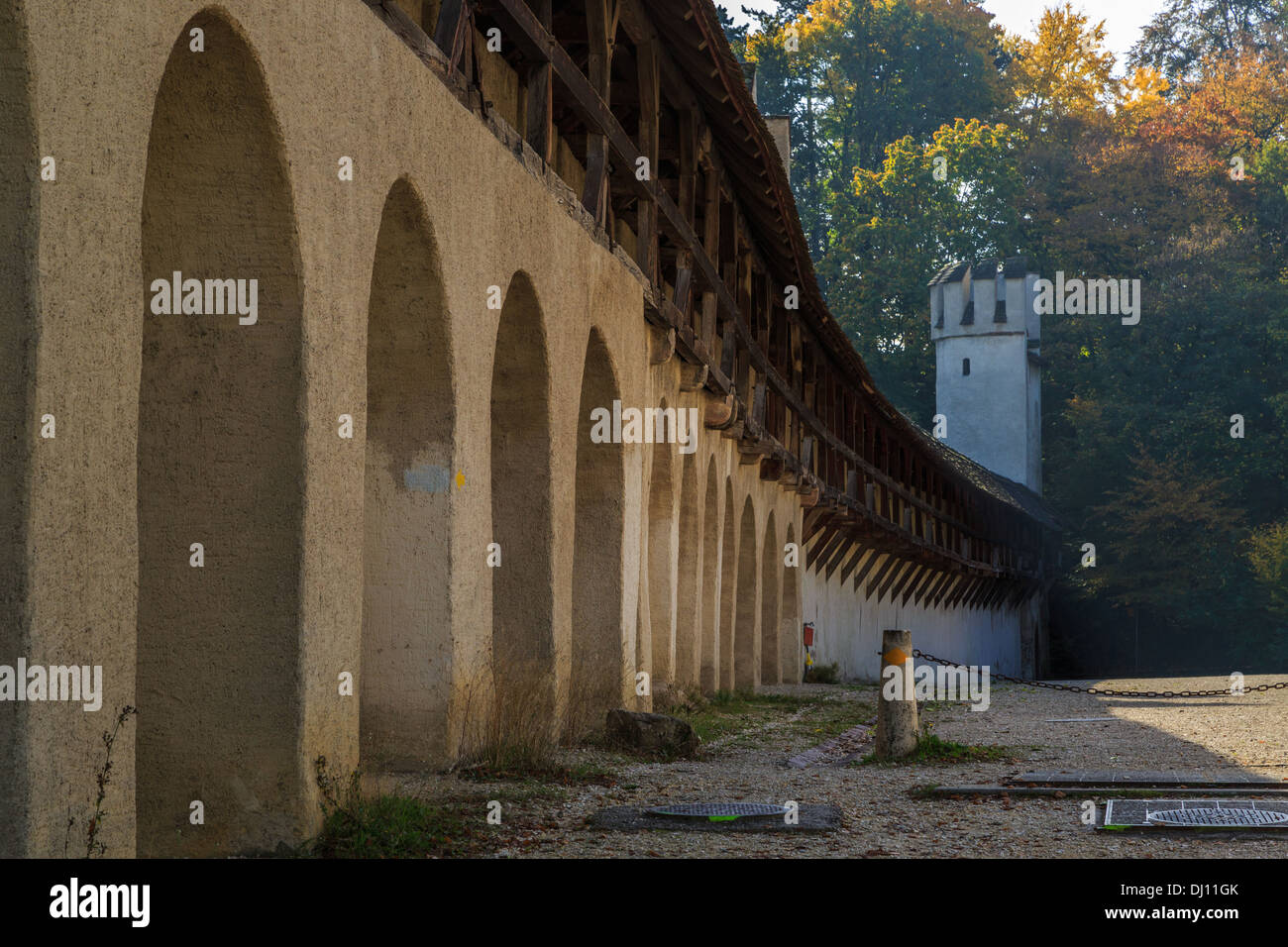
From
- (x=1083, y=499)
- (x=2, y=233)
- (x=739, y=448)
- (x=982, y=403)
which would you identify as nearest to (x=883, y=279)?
(x=982, y=403)

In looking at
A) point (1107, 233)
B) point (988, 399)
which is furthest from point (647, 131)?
point (1107, 233)

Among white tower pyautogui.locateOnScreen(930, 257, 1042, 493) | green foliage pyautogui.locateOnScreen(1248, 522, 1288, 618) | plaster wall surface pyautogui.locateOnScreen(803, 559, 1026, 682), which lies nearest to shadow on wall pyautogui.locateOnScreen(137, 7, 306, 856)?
plaster wall surface pyautogui.locateOnScreen(803, 559, 1026, 682)

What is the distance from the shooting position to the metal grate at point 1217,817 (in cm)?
716

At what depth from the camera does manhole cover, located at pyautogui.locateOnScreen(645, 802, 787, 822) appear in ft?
24.8

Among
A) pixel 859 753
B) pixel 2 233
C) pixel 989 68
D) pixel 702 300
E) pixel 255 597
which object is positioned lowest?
pixel 859 753

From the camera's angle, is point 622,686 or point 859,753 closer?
point 859,753

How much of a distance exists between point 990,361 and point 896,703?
1638 inches

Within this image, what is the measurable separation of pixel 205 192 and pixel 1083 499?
152ft

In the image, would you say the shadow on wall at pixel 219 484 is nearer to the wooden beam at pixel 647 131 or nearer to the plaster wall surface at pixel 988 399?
the wooden beam at pixel 647 131

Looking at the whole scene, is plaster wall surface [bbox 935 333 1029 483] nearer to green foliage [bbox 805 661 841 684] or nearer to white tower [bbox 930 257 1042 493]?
white tower [bbox 930 257 1042 493]

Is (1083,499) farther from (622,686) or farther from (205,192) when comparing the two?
(205,192)

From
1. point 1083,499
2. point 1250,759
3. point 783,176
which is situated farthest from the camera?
point 1083,499

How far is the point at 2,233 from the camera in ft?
14.8

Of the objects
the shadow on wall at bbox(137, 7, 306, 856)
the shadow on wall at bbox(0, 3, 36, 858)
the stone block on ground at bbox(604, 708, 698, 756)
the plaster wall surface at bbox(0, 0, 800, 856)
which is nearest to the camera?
the shadow on wall at bbox(0, 3, 36, 858)
